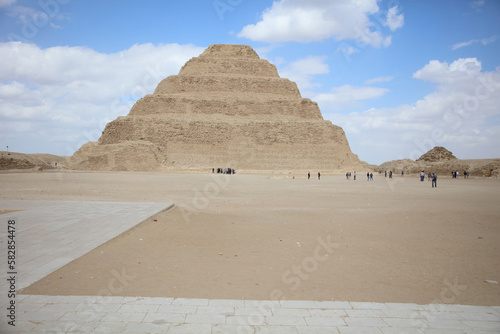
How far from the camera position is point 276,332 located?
3188 millimetres

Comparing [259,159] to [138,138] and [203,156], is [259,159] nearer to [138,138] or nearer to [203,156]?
[203,156]

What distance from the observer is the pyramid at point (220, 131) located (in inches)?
1777

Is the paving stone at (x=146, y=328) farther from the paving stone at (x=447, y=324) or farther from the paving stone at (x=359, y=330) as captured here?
the paving stone at (x=447, y=324)

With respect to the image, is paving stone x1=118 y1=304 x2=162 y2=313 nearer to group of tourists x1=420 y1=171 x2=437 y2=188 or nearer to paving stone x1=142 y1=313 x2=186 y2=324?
paving stone x1=142 y1=313 x2=186 y2=324

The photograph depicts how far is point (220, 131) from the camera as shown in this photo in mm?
49250

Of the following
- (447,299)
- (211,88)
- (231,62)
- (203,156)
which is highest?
(231,62)

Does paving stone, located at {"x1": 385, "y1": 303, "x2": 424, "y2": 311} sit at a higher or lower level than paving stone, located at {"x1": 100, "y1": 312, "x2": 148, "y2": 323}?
lower

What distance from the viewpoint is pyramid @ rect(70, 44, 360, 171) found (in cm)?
4512

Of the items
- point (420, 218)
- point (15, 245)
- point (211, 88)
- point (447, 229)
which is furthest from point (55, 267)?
point (211, 88)

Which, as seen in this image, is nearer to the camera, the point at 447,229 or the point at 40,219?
the point at 40,219

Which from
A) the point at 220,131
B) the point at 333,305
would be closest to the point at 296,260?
the point at 333,305

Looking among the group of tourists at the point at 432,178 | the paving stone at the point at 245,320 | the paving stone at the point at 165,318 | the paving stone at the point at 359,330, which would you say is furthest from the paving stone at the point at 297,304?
the group of tourists at the point at 432,178

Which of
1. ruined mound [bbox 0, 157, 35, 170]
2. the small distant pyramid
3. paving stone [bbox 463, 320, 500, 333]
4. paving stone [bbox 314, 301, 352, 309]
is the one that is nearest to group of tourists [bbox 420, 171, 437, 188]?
the small distant pyramid

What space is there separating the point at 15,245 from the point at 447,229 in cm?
917
